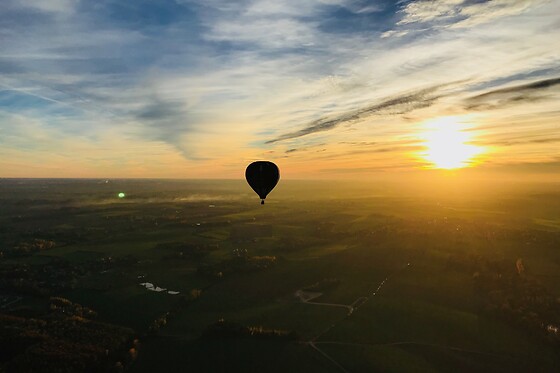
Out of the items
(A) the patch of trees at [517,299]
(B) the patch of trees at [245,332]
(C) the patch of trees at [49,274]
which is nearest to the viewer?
(B) the patch of trees at [245,332]

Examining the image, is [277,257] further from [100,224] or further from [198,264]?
[100,224]

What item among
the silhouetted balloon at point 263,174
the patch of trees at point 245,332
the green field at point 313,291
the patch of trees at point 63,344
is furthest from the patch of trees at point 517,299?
the patch of trees at point 63,344

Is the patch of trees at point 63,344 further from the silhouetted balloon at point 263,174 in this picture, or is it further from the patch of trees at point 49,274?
the silhouetted balloon at point 263,174

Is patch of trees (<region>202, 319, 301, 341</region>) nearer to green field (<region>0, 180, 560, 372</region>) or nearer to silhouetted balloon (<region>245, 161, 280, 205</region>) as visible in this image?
green field (<region>0, 180, 560, 372</region>)

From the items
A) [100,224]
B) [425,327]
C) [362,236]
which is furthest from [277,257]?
[100,224]

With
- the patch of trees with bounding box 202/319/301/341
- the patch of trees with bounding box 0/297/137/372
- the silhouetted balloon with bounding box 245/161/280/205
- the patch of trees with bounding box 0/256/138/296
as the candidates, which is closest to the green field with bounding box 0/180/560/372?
the patch of trees with bounding box 202/319/301/341

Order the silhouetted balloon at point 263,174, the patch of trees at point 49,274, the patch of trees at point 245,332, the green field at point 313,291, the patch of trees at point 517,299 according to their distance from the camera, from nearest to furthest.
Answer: the silhouetted balloon at point 263,174 → the green field at point 313,291 → the patch of trees at point 245,332 → the patch of trees at point 517,299 → the patch of trees at point 49,274
